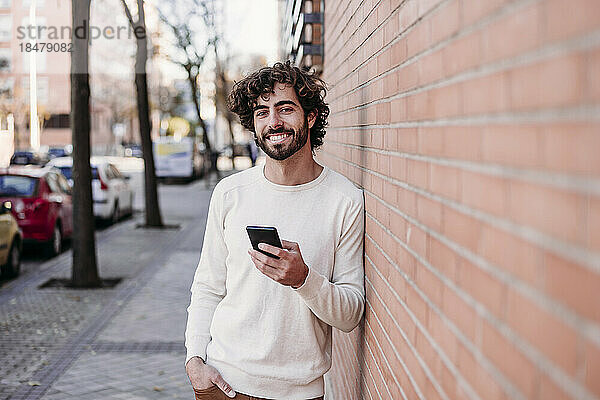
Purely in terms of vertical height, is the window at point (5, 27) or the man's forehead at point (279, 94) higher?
the window at point (5, 27)

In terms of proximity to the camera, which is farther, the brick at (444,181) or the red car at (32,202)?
the red car at (32,202)

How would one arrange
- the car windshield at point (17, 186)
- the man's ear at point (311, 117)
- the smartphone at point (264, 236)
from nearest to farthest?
the smartphone at point (264, 236), the man's ear at point (311, 117), the car windshield at point (17, 186)

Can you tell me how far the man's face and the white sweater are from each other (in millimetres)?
164

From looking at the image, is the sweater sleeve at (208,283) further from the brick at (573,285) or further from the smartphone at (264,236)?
the brick at (573,285)

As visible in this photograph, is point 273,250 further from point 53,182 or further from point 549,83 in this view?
point 53,182

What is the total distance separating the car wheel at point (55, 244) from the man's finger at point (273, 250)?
12085mm

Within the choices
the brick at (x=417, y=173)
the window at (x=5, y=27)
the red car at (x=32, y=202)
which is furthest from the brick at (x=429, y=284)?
the window at (x=5, y=27)

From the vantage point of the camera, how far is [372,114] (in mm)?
3145

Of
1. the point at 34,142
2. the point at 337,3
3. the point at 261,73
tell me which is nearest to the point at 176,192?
the point at 337,3

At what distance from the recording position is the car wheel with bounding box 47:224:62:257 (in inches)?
551

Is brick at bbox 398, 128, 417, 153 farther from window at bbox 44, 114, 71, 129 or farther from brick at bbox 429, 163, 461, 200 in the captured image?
window at bbox 44, 114, 71, 129

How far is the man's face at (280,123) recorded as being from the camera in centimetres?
317

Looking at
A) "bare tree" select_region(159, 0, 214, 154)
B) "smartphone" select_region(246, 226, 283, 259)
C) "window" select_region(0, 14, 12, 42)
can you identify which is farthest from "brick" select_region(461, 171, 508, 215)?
"window" select_region(0, 14, 12, 42)

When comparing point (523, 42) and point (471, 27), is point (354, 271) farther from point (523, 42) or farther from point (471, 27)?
point (523, 42)
